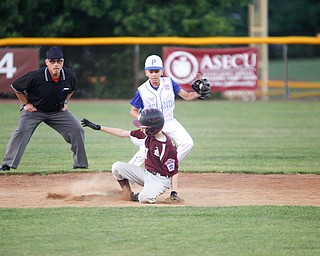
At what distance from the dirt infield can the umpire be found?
48cm

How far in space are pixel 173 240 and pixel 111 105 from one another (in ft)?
50.1

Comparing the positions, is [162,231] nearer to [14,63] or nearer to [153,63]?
[153,63]

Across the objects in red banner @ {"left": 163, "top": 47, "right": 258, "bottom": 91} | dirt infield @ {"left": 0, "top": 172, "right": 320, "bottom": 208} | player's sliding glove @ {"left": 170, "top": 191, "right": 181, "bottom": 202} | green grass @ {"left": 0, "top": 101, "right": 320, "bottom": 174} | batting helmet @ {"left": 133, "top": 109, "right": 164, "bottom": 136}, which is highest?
batting helmet @ {"left": 133, "top": 109, "right": 164, "bottom": 136}

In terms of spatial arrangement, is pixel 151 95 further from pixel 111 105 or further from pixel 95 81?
pixel 95 81

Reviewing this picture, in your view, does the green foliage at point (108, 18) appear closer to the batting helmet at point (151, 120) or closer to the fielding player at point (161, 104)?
the fielding player at point (161, 104)

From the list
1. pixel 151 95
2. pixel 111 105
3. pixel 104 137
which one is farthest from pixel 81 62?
pixel 151 95

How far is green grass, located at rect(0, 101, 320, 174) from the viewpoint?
13141 mm

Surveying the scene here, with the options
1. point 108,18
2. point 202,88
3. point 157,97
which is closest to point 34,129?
point 157,97

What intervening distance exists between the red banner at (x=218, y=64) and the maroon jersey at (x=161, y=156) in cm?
1339

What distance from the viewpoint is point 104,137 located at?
56.4 feet

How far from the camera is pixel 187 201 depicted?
31.7ft

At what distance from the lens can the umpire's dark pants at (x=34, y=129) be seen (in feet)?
37.6

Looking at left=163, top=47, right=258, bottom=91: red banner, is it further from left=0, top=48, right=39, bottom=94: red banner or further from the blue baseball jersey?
the blue baseball jersey

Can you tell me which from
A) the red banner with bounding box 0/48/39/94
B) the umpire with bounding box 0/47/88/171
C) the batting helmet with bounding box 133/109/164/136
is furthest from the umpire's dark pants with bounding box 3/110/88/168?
the red banner with bounding box 0/48/39/94
